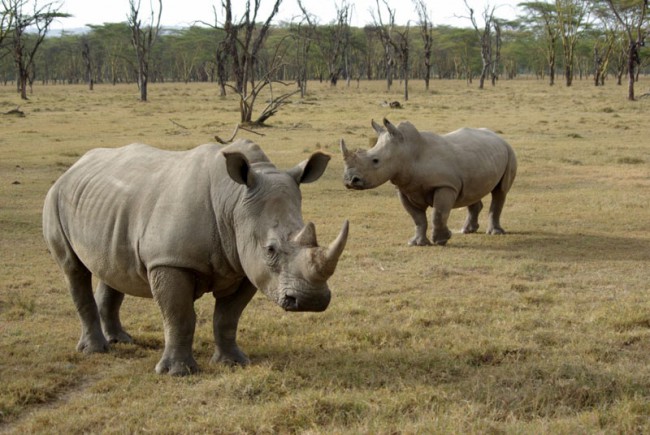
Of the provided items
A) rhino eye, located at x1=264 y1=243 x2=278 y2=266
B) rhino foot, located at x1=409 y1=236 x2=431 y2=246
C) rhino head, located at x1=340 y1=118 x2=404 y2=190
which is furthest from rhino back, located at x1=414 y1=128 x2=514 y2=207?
rhino eye, located at x1=264 y1=243 x2=278 y2=266

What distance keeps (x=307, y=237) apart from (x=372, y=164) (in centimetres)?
473

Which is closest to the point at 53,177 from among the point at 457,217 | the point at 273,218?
the point at 457,217

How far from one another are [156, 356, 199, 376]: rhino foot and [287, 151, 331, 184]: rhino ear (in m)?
1.26

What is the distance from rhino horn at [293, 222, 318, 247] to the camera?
4145mm

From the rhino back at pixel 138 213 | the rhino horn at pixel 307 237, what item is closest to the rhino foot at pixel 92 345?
the rhino back at pixel 138 213

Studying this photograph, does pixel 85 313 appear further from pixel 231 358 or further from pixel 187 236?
pixel 187 236

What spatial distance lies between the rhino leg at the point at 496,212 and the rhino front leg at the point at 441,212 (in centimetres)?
83

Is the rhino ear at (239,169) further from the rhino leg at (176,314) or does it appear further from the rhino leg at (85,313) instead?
the rhino leg at (85,313)

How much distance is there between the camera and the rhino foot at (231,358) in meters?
5.04

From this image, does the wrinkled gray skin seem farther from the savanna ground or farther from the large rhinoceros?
the large rhinoceros

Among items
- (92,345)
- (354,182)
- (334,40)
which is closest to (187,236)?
(92,345)

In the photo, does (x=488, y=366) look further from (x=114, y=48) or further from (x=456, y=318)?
(x=114, y=48)

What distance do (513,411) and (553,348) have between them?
1.26 meters

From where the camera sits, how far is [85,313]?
5406mm
